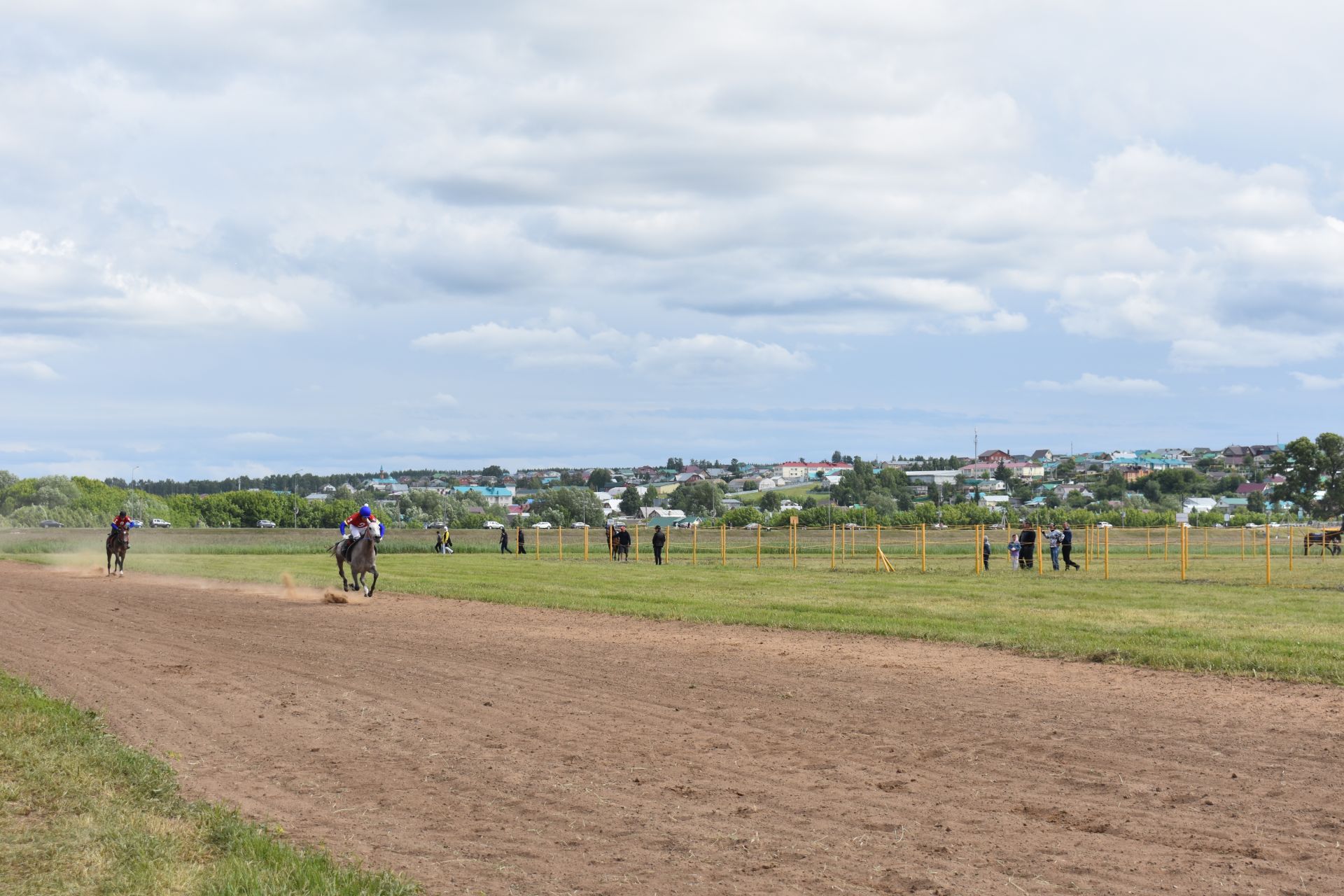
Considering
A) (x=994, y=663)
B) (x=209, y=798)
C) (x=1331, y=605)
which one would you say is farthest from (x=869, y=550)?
(x=209, y=798)

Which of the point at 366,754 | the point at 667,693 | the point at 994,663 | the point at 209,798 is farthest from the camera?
the point at 994,663

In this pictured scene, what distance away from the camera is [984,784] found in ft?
31.4

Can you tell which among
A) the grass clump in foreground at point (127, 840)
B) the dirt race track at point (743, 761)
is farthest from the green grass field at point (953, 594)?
the grass clump in foreground at point (127, 840)

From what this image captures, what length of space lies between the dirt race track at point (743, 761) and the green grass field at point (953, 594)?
6.78 ft

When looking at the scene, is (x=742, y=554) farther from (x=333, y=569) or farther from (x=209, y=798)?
(x=209, y=798)

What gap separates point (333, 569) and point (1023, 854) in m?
37.9

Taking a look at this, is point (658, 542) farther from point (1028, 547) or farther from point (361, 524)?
point (361, 524)

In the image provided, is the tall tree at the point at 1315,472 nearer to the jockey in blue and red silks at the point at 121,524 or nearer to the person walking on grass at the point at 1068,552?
the person walking on grass at the point at 1068,552

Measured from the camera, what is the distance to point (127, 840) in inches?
307

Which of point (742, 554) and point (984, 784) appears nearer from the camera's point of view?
point (984, 784)

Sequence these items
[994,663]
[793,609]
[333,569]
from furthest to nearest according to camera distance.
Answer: [333,569] → [793,609] → [994,663]

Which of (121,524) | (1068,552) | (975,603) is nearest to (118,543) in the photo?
(121,524)

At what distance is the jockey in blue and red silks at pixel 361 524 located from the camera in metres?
28.3

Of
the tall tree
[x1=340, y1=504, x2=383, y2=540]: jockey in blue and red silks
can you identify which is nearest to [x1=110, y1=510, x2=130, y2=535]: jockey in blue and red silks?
[x1=340, y1=504, x2=383, y2=540]: jockey in blue and red silks
